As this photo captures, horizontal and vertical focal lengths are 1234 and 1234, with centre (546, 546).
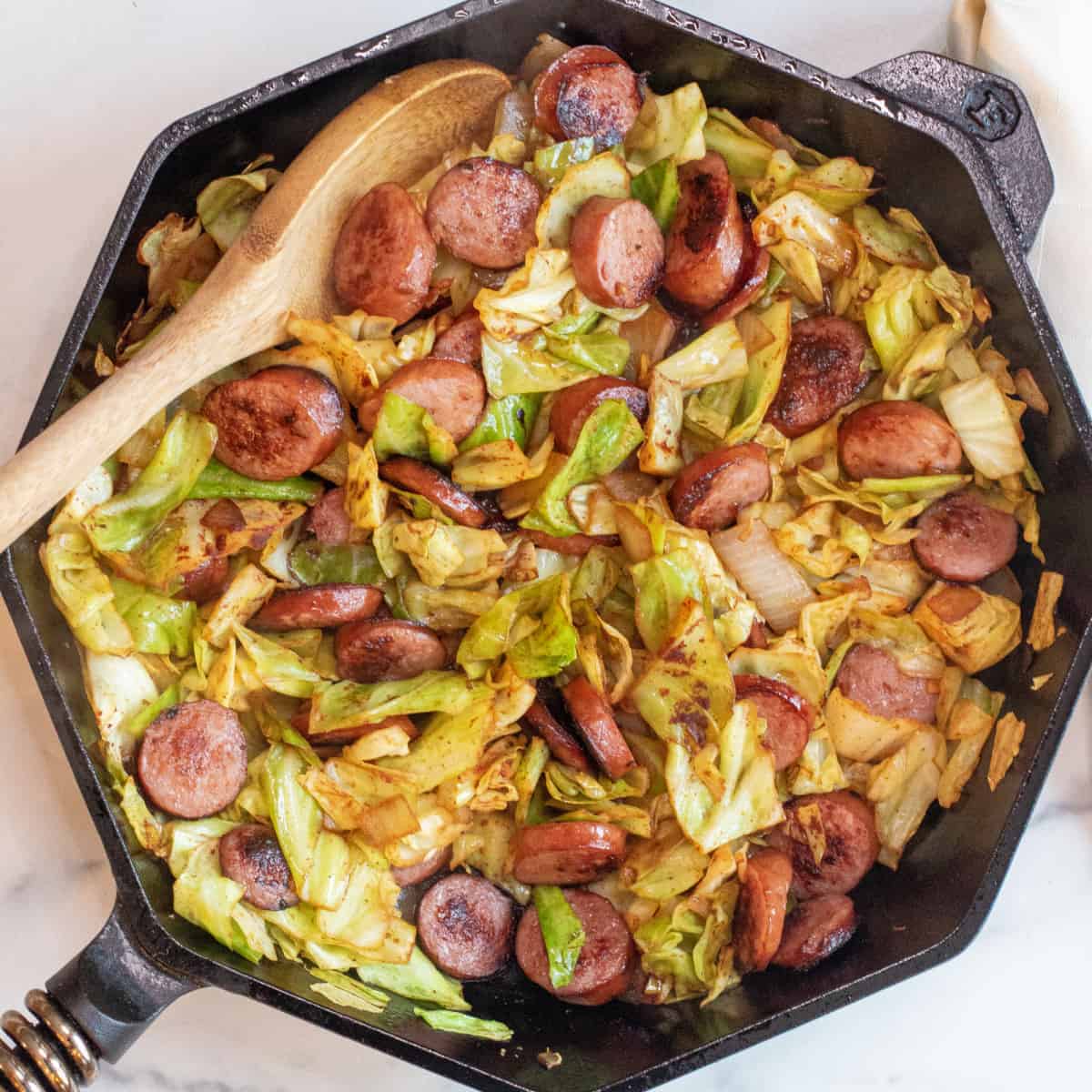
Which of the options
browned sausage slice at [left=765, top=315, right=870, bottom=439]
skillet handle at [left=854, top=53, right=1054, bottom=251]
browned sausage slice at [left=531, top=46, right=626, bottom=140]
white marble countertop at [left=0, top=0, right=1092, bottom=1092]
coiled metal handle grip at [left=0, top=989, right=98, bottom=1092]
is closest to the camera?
coiled metal handle grip at [left=0, top=989, right=98, bottom=1092]

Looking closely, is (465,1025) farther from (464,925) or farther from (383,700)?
(383,700)

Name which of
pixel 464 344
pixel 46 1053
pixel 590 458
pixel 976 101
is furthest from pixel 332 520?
pixel 976 101

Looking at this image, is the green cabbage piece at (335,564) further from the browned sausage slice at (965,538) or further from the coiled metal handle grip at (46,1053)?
the browned sausage slice at (965,538)

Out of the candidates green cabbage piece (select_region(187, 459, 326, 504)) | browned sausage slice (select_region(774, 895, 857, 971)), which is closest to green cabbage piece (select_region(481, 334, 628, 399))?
green cabbage piece (select_region(187, 459, 326, 504))

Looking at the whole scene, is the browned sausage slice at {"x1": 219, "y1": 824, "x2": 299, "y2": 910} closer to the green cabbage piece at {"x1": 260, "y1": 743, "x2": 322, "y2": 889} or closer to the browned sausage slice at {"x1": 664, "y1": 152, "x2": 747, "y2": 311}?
the green cabbage piece at {"x1": 260, "y1": 743, "x2": 322, "y2": 889}

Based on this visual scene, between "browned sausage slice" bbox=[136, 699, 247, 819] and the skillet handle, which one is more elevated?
the skillet handle

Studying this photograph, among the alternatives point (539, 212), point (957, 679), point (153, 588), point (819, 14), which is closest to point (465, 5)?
point (539, 212)
